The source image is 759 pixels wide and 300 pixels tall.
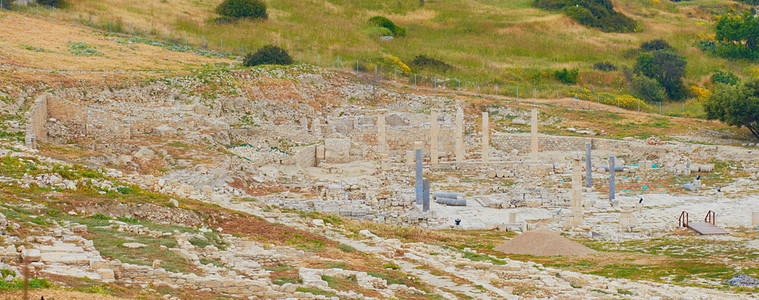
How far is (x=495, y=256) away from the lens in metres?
26.5

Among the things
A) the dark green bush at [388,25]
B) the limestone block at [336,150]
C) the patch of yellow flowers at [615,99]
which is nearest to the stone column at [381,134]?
the limestone block at [336,150]

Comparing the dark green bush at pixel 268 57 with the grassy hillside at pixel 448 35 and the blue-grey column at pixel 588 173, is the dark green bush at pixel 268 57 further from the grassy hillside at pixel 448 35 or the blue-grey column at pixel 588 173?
the blue-grey column at pixel 588 173

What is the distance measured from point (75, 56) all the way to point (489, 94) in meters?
28.6

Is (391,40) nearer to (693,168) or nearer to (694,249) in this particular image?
(693,168)

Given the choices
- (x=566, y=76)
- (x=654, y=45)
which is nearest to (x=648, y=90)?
(x=566, y=76)

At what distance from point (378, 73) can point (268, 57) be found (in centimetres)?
850

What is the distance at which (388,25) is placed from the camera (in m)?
76.3

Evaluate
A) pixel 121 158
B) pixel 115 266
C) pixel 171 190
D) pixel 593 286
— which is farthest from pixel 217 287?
pixel 121 158

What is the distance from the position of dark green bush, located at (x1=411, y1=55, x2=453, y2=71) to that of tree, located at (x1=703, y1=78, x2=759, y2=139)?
2070 cm

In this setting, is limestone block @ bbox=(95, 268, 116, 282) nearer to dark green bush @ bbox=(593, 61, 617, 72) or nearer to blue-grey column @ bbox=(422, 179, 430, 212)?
blue-grey column @ bbox=(422, 179, 430, 212)

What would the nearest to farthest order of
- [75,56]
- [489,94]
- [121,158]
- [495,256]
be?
1. [495,256]
2. [121,158]
3. [75,56]
4. [489,94]

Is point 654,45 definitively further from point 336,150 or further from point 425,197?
point 425,197

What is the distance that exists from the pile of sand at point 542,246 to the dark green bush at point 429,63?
40608 millimetres

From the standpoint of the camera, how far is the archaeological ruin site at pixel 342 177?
797 inches
